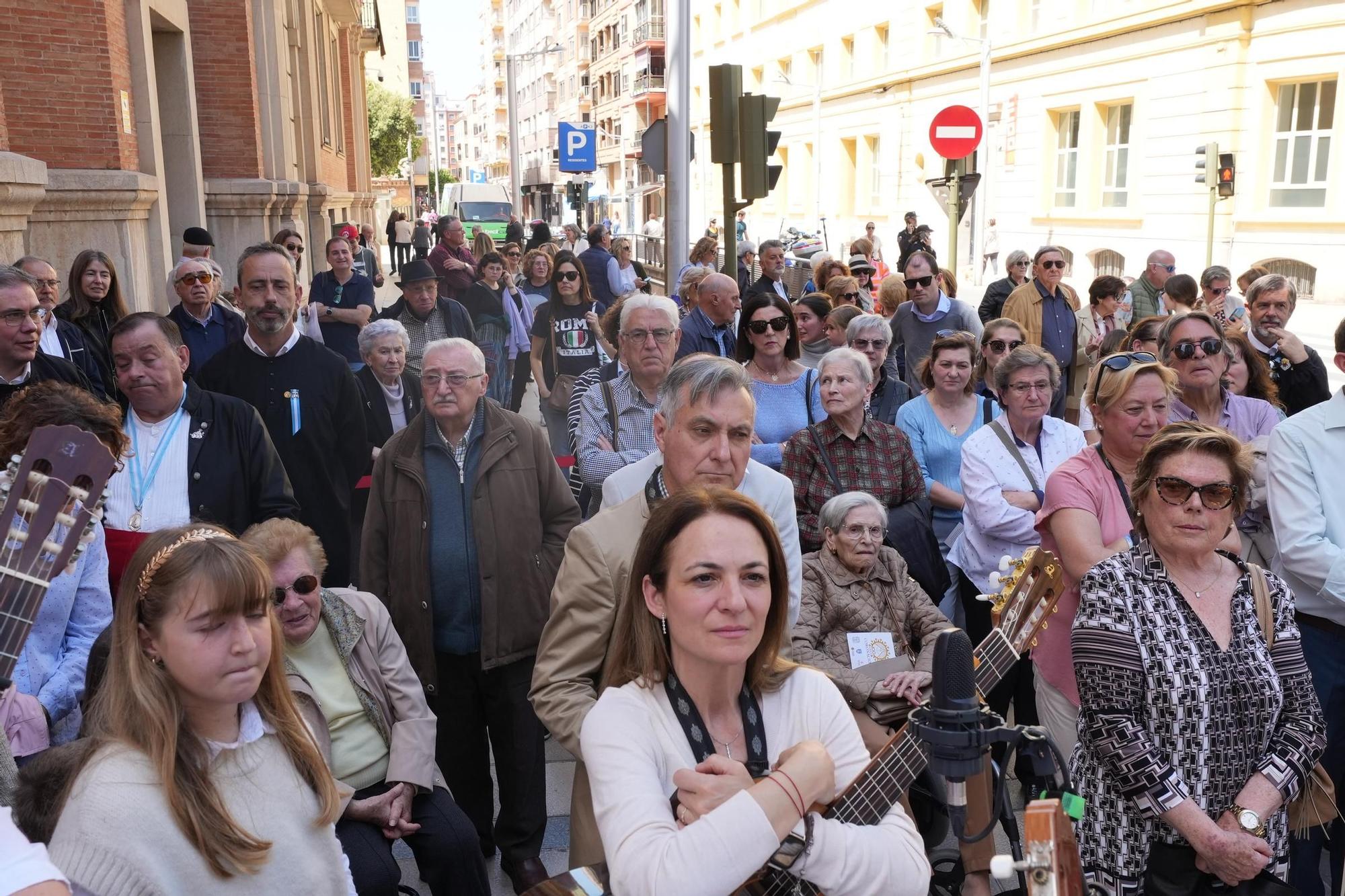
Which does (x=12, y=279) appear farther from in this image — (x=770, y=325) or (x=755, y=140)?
(x=755, y=140)

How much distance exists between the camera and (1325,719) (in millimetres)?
3754

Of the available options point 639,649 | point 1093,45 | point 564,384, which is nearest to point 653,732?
point 639,649

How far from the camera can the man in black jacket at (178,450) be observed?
159 inches

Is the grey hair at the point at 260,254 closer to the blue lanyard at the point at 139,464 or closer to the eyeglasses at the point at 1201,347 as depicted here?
the blue lanyard at the point at 139,464

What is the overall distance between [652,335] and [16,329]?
8.69 ft

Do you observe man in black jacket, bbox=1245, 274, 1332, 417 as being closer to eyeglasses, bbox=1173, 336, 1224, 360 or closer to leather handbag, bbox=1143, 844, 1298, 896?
eyeglasses, bbox=1173, 336, 1224, 360

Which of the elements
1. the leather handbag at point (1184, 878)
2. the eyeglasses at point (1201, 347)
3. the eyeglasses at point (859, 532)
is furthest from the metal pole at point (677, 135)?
the leather handbag at point (1184, 878)

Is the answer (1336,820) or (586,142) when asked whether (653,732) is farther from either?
(586,142)

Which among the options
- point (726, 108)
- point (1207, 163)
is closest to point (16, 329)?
point (726, 108)

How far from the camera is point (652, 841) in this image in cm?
203

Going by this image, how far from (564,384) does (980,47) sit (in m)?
29.0

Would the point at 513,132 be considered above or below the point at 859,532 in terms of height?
above

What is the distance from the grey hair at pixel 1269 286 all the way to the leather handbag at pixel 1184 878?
15.9 ft

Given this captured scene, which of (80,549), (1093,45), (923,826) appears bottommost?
(923,826)
